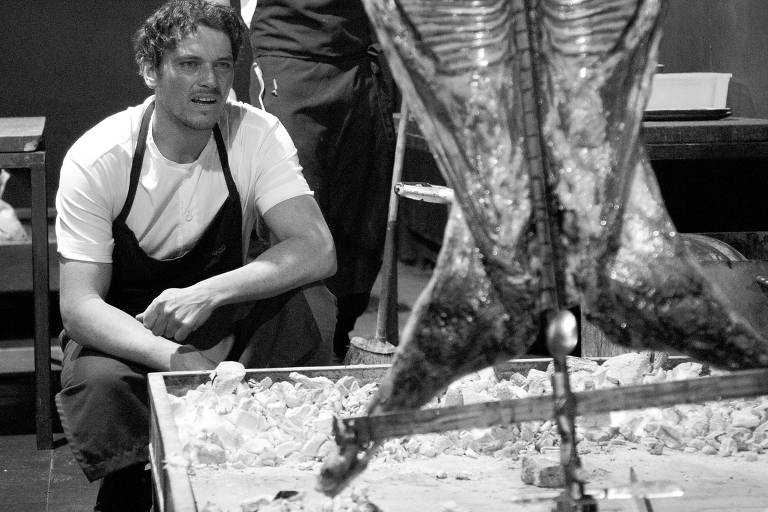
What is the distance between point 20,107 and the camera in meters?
5.86

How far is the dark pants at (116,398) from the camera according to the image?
255cm

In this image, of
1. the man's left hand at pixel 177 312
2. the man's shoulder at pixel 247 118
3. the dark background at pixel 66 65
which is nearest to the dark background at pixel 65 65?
the dark background at pixel 66 65

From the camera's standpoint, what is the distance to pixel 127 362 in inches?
107

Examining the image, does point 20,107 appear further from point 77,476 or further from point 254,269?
point 254,269

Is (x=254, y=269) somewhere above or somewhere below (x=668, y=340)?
below

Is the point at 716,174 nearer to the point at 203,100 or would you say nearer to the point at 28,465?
the point at 203,100

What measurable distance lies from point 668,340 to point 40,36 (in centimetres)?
493

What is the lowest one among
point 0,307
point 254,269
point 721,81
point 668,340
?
point 0,307

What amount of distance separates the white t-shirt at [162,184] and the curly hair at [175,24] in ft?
0.52

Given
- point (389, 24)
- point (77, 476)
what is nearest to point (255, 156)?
point (77, 476)

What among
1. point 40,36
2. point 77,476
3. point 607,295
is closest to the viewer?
point 607,295

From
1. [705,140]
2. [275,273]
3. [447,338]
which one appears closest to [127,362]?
[275,273]

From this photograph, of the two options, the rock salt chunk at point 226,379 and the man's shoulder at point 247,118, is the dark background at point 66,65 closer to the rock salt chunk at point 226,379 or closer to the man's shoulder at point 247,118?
the man's shoulder at point 247,118

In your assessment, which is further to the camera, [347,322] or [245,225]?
[347,322]
